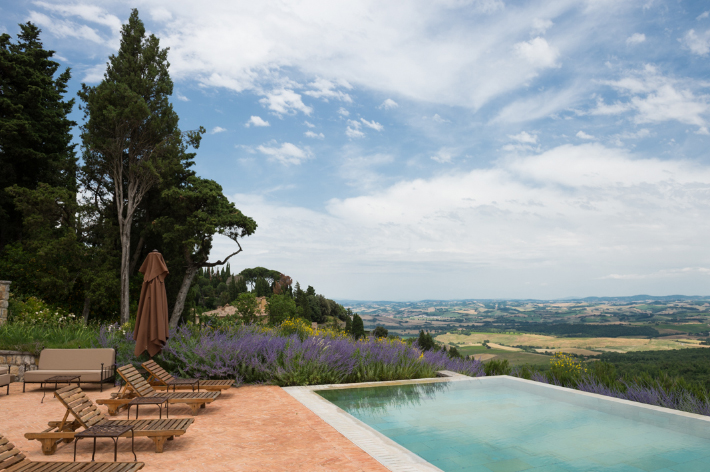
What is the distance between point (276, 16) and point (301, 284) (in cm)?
4744

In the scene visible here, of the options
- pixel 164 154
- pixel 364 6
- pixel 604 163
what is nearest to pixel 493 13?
pixel 364 6

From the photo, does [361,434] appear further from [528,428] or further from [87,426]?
[87,426]

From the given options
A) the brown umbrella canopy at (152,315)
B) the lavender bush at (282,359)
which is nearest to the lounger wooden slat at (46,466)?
the lavender bush at (282,359)

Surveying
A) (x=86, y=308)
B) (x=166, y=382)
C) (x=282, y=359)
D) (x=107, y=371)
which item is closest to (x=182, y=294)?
(x=86, y=308)

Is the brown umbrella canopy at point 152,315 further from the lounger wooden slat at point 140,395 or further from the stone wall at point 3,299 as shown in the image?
the stone wall at point 3,299

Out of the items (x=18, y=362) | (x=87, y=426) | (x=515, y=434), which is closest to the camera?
(x=87, y=426)

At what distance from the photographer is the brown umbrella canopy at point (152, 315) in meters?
7.68

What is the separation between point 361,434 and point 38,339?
8389mm

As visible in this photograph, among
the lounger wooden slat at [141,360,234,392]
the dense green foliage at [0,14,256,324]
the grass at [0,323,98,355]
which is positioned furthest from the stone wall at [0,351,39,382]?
the dense green foliage at [0,14,256,324]

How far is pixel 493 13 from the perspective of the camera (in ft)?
40.9

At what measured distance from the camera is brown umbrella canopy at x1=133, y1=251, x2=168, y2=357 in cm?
768

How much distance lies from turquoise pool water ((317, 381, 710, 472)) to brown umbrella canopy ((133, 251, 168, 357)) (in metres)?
3.30

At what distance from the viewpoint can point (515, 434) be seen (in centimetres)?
505

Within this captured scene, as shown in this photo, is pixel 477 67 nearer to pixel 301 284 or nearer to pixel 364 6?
pixel 364 6
